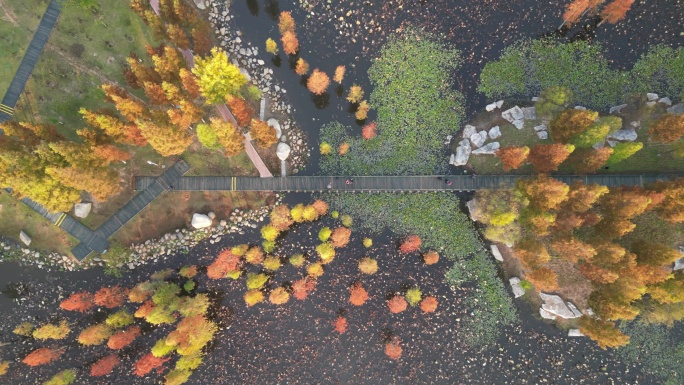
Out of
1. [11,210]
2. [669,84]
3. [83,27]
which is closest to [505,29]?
[669,84]

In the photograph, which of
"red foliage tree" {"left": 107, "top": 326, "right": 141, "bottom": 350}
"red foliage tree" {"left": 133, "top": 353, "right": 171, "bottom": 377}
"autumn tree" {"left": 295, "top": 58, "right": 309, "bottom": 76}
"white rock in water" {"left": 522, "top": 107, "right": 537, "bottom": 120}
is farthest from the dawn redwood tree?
"red foliage tree" {"left": 107, "top": 326, "right": 141, "bottom": 350}

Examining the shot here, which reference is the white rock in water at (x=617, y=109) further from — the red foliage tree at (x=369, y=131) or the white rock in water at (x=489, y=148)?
the red foliage tree at (x=369, y=131)

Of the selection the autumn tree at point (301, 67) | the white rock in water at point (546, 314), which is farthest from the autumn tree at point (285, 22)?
the white rock in water at point (546, 314)

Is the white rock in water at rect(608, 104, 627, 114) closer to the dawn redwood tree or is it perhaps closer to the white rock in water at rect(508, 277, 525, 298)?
the dawn redwood tree

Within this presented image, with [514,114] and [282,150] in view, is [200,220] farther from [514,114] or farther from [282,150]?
[514,114]

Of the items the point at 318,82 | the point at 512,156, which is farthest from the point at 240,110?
the point at 512,156

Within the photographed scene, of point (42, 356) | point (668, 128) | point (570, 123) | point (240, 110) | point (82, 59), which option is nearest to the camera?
point (668, 128)

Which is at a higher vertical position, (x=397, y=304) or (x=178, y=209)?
(x=178, y=209)
